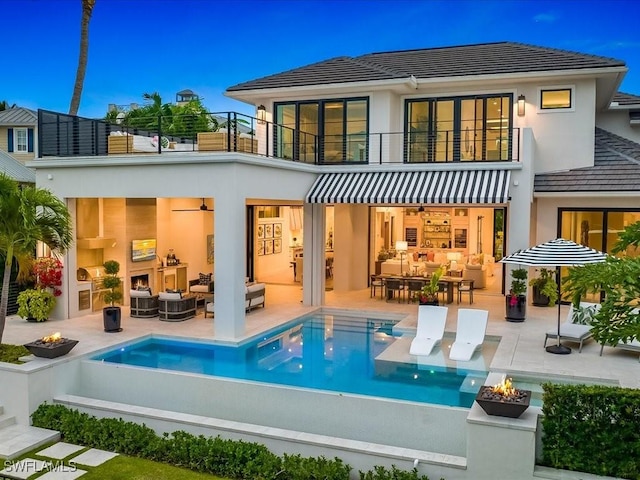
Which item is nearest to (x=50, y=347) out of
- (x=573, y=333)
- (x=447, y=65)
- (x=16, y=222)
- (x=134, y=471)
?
(x=16, y=222)

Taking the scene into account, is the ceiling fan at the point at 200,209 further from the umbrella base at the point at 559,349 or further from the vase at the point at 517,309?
the umbrella base at the point at 559,349

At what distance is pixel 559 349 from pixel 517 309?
4.69 m

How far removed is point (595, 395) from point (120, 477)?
9.19 m

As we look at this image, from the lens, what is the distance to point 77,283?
23234mm

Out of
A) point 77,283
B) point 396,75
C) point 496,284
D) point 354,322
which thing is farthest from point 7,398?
point 496,284

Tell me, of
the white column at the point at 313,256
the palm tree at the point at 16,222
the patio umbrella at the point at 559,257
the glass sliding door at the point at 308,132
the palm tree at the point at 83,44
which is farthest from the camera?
the palm tree at the point at 83,44

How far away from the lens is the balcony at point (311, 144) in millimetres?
22719

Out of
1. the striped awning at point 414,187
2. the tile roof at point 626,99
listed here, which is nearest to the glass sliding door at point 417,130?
the striped awning at point 414,187

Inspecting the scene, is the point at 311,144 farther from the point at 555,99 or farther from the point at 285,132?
the point at 555,99

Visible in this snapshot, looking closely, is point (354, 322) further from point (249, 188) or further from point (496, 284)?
point (496, 284)

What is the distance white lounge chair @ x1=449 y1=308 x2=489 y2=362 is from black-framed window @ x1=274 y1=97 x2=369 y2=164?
967cm

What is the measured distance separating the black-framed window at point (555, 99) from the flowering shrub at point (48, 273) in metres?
20.7

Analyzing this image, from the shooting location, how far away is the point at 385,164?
24.9 metres

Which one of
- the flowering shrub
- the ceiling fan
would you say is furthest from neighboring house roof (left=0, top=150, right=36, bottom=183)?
the flowering shrub
